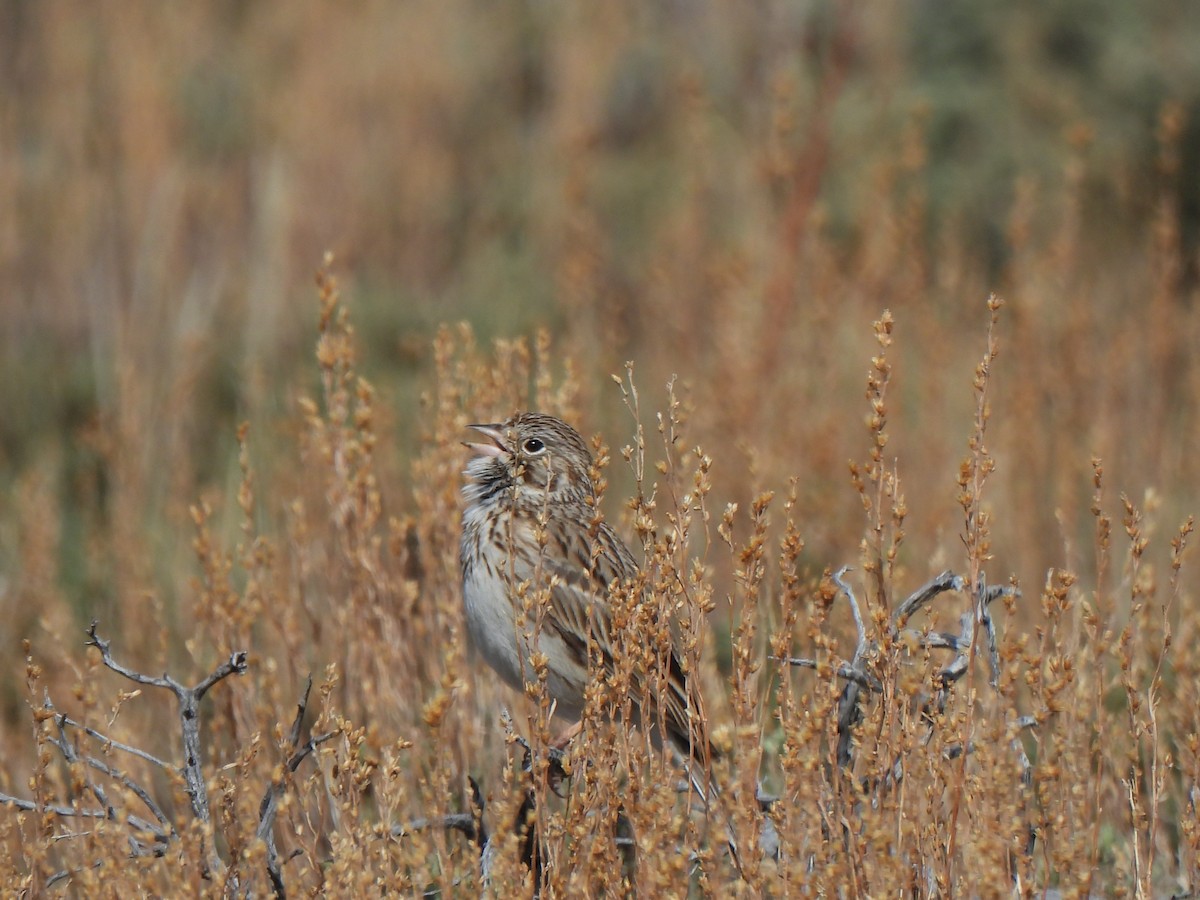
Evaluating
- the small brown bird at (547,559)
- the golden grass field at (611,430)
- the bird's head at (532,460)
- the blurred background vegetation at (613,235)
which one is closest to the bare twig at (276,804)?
the golden grass field at (611,430)

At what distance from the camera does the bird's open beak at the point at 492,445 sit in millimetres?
4281

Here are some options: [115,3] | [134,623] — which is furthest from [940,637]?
[115,3]

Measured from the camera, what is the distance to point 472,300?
31.1 ft

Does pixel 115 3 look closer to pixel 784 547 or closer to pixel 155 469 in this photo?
pixel 155 469

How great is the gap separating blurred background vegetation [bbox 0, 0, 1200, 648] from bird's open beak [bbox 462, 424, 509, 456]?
514 millimetres

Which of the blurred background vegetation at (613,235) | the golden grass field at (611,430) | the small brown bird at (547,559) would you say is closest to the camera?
the golden grass field at (611,430)

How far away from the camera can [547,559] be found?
4.25 m

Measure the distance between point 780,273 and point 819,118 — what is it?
832 millimetres

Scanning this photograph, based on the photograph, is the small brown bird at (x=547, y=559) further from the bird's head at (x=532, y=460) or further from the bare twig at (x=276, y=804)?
the bare twig at (x=276, y=804)

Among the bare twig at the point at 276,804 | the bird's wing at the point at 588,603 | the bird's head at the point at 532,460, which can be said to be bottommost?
the bare twig at the point at 276,804

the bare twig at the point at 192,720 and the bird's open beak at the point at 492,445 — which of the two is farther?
the bird's open beak at the point at 492,445

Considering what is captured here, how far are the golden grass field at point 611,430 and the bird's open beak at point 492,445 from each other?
15cm

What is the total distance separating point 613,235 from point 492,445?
271 inches

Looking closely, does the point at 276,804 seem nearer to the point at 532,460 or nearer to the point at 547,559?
the point at 547,559
